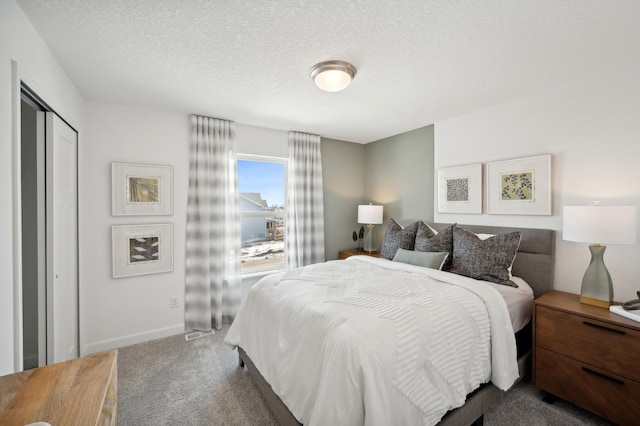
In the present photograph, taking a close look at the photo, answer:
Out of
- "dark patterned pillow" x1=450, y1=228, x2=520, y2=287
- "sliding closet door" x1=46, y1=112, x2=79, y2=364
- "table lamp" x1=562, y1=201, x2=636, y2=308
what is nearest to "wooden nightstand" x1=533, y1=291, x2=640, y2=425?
"table lamp" x1=562, y1=201, x2=636, y2=308

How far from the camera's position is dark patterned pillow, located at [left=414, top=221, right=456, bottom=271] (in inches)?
106

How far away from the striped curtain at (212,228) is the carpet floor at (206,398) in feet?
2.12

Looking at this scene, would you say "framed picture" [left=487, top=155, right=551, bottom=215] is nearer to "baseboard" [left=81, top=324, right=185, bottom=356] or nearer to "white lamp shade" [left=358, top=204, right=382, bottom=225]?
"white lamp shade" [left=358, top=204, right=382, bottom=225]

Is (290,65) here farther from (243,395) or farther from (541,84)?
(243,395)

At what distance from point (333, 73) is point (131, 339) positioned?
3266 millimetres

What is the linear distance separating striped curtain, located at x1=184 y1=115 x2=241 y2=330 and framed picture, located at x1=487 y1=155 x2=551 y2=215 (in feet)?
9.63

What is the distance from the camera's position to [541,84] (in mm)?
2326

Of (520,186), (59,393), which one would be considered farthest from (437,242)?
(59,393)

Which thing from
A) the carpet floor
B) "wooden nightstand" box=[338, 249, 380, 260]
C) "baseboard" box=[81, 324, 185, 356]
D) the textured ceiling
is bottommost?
the carpet floor

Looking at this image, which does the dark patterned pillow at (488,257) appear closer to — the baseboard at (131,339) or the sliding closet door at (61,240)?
the baseboard at (131,339)

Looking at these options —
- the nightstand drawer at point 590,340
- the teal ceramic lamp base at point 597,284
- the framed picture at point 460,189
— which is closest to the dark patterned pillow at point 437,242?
the framed picture at point 460,189

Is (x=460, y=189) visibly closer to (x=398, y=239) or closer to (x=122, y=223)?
(x=398, y=239)

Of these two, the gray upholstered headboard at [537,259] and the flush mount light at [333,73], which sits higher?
the flush mount light at [333,73]

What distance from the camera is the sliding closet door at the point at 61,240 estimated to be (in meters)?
1.94
